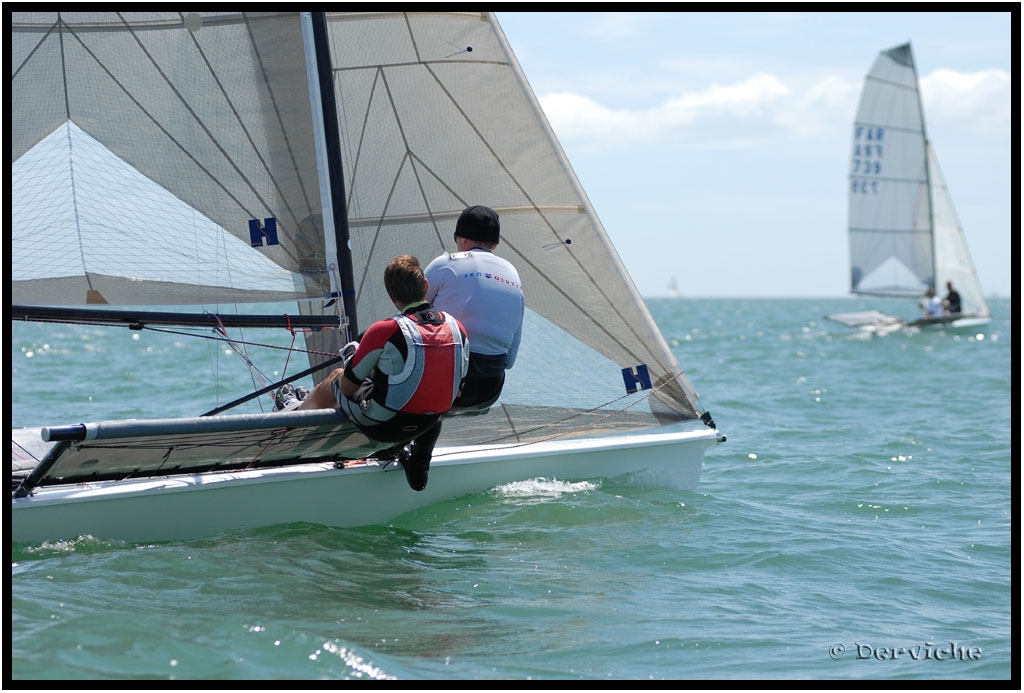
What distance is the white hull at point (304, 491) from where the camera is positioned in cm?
442

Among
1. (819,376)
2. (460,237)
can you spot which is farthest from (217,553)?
(819,376)

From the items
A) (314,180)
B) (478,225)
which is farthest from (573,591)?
(314,180)

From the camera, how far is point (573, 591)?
4410 millimetres

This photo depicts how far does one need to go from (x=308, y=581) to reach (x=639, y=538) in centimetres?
173

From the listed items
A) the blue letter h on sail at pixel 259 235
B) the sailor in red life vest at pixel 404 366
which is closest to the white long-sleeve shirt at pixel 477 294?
the sailor in red life vest at pixel 404 366

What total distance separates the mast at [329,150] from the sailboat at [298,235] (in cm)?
1

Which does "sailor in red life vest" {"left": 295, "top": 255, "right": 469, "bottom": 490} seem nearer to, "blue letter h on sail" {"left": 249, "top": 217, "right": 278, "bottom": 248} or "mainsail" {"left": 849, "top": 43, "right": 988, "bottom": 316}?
"blue letter h on sail" {"left": 249, "top": 217, "right": 278, "bottom": 248}

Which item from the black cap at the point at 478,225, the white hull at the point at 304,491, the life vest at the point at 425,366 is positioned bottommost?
the white hull at the point at 304,491

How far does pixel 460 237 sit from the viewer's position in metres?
4.79

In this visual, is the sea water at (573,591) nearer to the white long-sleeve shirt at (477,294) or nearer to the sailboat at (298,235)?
the sailboat at (298,235)

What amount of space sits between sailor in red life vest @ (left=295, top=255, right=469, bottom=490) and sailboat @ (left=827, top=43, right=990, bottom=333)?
27.0 metres

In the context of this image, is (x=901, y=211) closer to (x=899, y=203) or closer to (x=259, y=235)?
(x=899, y=203)

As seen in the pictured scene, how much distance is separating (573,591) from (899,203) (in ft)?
92.7

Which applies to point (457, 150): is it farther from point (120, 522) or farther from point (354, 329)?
point (120, 522)
